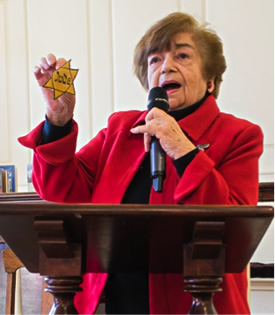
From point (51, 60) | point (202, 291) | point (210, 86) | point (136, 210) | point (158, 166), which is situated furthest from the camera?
point (210, 86)

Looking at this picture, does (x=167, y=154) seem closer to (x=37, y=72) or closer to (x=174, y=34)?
(x=37, y=72)

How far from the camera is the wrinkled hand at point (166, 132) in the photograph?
45.4 inches

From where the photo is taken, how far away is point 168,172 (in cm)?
136

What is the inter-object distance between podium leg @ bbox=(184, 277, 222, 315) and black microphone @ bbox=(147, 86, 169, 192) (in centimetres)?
24

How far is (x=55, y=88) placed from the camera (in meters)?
1.15

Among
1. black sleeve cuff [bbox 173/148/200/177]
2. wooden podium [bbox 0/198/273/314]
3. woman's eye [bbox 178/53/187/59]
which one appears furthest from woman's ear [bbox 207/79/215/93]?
wooden podium [bbox 0/198/273/314]

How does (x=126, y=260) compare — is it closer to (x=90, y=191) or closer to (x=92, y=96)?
(x=90, y=191)

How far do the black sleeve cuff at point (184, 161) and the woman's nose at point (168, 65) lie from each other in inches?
16.6

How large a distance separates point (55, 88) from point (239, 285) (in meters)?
0.65

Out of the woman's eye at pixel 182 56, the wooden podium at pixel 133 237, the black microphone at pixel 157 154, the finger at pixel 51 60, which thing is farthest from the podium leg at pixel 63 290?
the woman's eye at pixel 182 56

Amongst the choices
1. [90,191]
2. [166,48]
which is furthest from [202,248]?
[166,48]

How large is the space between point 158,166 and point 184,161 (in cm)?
8

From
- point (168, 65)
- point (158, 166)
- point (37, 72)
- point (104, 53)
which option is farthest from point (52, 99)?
point (104, 53)

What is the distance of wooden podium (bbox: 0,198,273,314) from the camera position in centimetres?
79
